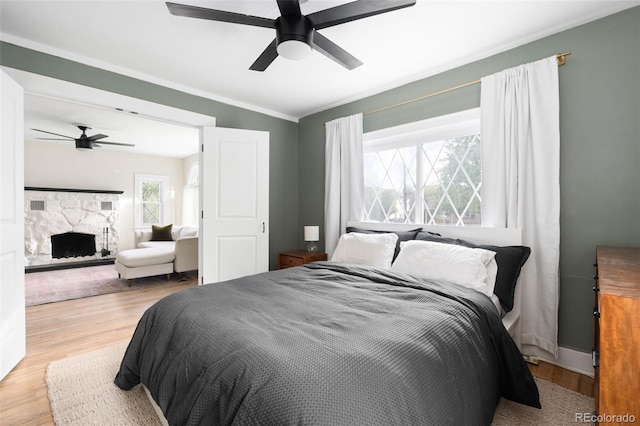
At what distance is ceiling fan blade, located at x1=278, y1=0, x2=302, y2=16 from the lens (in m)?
1.68

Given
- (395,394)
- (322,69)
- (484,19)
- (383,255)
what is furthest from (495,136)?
(395,394)

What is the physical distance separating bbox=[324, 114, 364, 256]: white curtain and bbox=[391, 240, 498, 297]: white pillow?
1.24 m

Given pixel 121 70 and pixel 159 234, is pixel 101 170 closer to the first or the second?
pixel 159 234

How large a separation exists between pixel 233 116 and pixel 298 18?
2.27 m

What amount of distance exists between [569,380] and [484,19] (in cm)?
267

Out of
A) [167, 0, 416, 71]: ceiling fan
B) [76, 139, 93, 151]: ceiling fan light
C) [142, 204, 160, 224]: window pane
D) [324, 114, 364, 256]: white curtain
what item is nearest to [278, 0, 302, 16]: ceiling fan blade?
[167, 0, 416, 71]: ceiling fan

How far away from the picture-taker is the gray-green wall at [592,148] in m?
2.02

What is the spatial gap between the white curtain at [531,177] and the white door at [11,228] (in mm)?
3755

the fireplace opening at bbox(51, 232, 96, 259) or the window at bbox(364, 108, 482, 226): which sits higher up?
the window at bbox(364, 108, 482, 226)

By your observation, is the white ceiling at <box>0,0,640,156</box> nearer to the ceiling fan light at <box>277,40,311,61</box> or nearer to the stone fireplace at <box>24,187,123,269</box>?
the ceiling fan light at <box>277,40,311,61</box>

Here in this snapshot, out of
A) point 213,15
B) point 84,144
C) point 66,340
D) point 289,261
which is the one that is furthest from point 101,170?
point 213,15

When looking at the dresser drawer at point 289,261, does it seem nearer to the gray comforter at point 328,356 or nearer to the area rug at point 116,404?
the gray comforter at point 328,356

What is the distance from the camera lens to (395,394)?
960 millimetres

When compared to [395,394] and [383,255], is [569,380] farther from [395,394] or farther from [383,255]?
[395,394]
